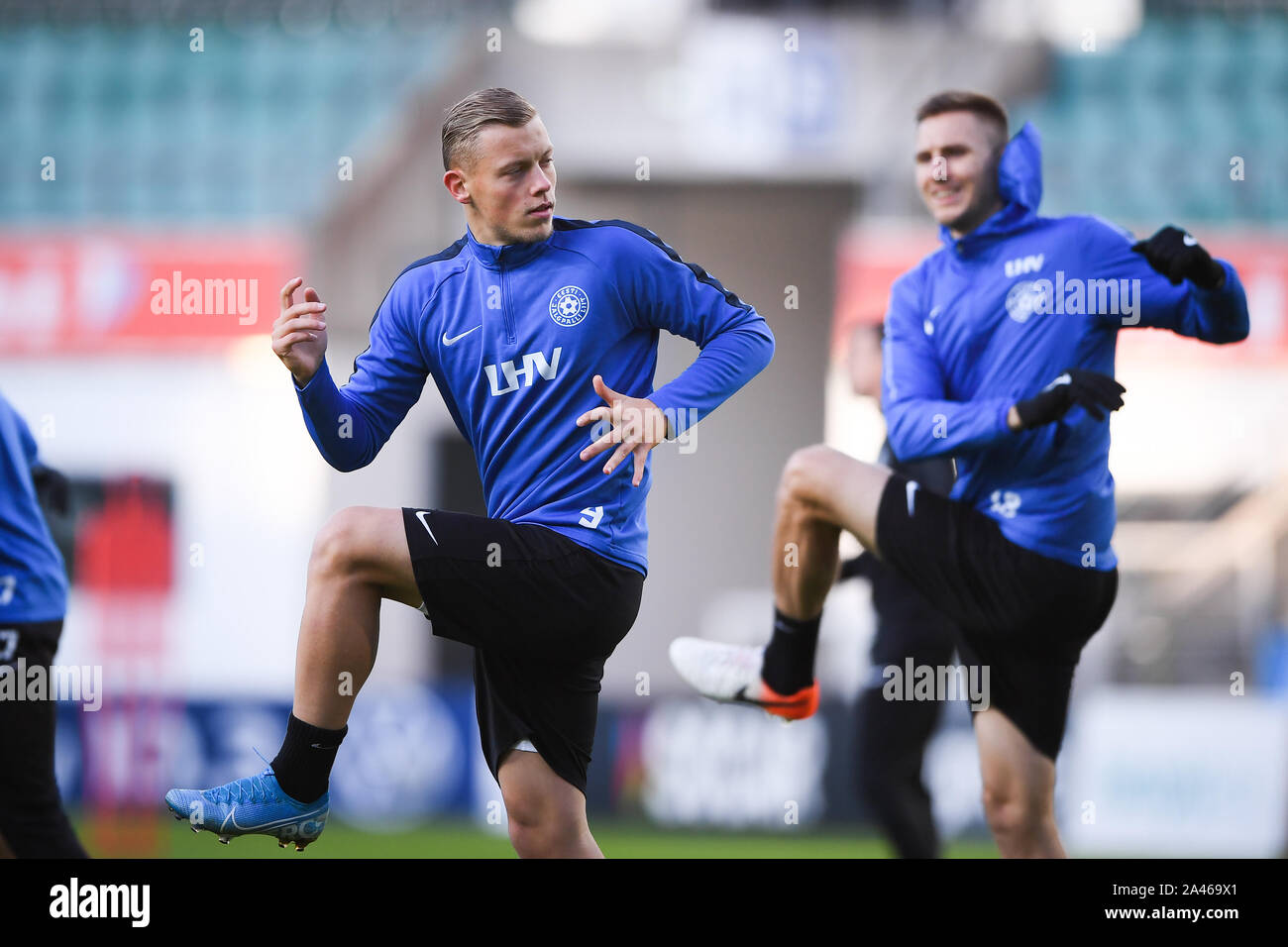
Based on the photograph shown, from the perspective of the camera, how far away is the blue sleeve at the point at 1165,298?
3779 millimetres

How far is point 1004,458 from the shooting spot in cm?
401

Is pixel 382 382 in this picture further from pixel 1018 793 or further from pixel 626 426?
pixel 1018 793

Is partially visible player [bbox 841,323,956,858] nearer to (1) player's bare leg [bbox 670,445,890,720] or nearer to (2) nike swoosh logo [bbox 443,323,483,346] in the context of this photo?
(1) player's bare leg [bbox 670,445,890,720]

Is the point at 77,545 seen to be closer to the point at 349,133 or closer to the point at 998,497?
the point at 349,133

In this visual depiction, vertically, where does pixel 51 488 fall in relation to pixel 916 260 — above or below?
below

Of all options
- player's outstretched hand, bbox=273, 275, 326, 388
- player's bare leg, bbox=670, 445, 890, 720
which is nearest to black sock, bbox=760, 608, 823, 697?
player's bare leg, bbox=670, 445, 890, 720

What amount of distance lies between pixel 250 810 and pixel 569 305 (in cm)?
138

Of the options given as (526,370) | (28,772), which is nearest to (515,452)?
(526,370)

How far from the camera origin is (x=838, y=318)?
1044 cm

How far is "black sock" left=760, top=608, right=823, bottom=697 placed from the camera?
4.20 m

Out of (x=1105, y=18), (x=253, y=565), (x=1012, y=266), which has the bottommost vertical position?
(x=253, y=565)

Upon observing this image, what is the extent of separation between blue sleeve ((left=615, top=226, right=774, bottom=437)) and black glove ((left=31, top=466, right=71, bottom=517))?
225 cm

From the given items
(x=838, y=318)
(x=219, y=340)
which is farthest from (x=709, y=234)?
(x=219, y=340)

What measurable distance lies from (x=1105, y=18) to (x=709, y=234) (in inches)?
200
